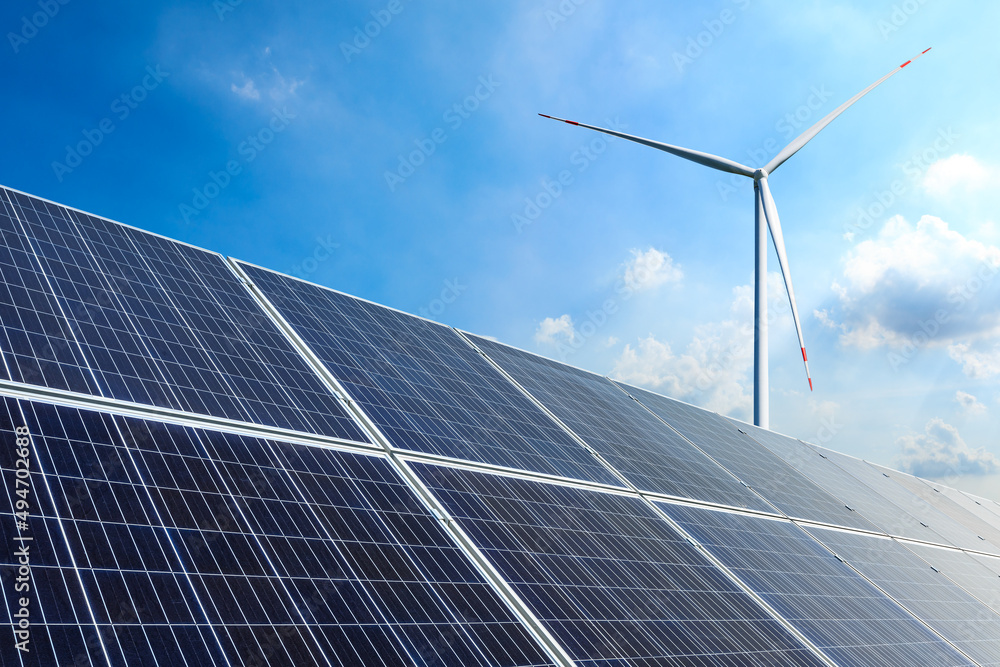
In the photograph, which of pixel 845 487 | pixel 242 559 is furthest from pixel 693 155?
pixel 242 559

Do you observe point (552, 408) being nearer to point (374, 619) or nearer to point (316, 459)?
point (316, 459)

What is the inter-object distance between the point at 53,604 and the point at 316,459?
5.99 meters

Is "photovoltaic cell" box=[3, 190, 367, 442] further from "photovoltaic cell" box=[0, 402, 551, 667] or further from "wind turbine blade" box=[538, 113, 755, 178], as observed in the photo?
"wind turbine blade" box=[538, 113, 755, 178]

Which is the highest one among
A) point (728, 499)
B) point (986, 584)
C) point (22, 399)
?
point (986, 584)

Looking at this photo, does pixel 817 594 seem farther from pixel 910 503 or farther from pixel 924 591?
pixel 910 503

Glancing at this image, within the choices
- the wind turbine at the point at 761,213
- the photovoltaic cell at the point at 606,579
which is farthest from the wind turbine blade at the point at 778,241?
the photovoltaic cell at the point at 606,579

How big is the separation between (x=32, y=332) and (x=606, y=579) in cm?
1169

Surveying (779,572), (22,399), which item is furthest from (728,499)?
(22,399)

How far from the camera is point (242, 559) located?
10078mm

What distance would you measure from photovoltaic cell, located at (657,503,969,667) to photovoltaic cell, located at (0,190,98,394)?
14897 millimetres

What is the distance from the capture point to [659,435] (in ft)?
92.4

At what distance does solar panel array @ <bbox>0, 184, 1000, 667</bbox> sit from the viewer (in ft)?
29.6

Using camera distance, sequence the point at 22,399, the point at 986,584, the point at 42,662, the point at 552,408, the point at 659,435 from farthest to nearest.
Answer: the point at 986,584, the point at 659,435, the point at 552,408, the point at 22,399, the point at 42,662

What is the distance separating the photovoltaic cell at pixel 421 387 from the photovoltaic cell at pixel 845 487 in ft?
63.5
